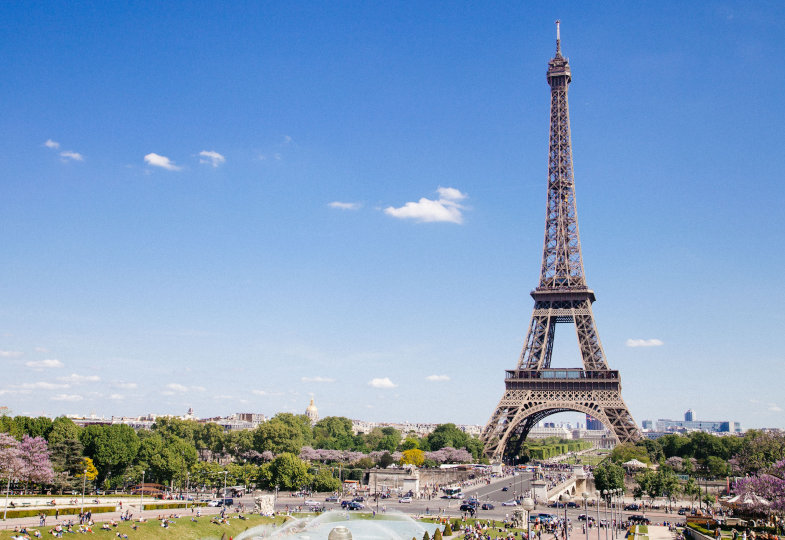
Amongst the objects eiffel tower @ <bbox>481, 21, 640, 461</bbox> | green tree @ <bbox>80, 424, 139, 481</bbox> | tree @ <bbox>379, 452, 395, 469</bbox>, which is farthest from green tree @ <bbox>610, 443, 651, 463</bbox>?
green tree @ <bbox>80, 424, 139, 481</bbox>

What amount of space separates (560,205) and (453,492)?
54.9 meters

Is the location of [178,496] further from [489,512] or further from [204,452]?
[204,452]

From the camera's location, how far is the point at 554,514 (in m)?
74.4

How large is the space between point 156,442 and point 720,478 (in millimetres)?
89396

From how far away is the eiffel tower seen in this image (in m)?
108

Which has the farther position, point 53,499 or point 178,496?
point 178,496

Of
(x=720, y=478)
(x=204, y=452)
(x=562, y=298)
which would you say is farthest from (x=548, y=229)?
(x=204, y=452)

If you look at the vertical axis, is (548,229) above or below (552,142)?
below

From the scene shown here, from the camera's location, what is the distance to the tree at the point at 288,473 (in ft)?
291

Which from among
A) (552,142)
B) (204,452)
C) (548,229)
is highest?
(552,142)

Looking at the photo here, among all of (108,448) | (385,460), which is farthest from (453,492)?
(108,448)

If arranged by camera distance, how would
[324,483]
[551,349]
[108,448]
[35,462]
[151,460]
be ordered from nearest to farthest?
[35,462] < [108,448] < [151,460] < [324,483] < [551,349]

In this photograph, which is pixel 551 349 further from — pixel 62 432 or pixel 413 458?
pixel 62 432

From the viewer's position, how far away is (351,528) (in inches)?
2416
